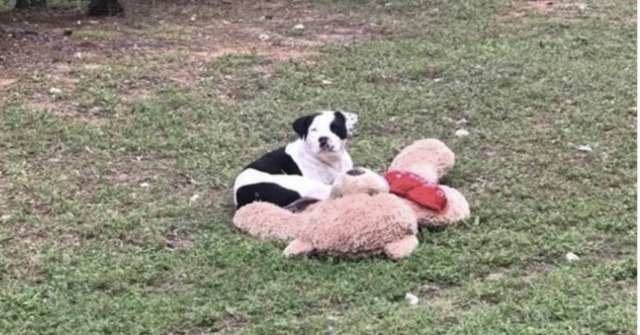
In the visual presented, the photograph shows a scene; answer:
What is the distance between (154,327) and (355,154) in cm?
219

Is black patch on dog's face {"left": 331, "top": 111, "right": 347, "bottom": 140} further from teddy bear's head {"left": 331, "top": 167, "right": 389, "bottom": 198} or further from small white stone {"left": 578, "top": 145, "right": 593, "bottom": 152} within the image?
small white stone {"left": 578, "top": 145, "right": 593, "bottom": 152}

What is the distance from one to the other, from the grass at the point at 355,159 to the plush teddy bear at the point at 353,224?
8cm

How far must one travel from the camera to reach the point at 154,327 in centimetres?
313

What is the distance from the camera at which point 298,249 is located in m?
3.66

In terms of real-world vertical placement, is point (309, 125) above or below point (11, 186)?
above

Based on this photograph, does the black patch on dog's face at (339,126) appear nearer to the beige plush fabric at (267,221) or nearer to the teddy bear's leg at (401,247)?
the beige plush fabric at (267,221)

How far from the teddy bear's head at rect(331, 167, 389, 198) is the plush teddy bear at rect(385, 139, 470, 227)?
0.16 m

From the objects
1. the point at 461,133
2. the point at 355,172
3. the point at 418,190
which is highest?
the point at 355,172

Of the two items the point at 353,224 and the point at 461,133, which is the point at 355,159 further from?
the point at 353,224

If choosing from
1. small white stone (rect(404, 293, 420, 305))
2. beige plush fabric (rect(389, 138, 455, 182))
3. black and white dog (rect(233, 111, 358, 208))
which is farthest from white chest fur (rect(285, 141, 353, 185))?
small white stone (rect(404, 293, 420, 305))

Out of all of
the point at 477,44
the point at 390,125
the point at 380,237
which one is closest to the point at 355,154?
the point at 390,125

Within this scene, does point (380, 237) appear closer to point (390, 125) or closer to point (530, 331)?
point (530, 331)

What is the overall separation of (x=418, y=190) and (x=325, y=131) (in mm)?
498

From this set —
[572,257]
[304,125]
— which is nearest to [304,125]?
[304,125]
